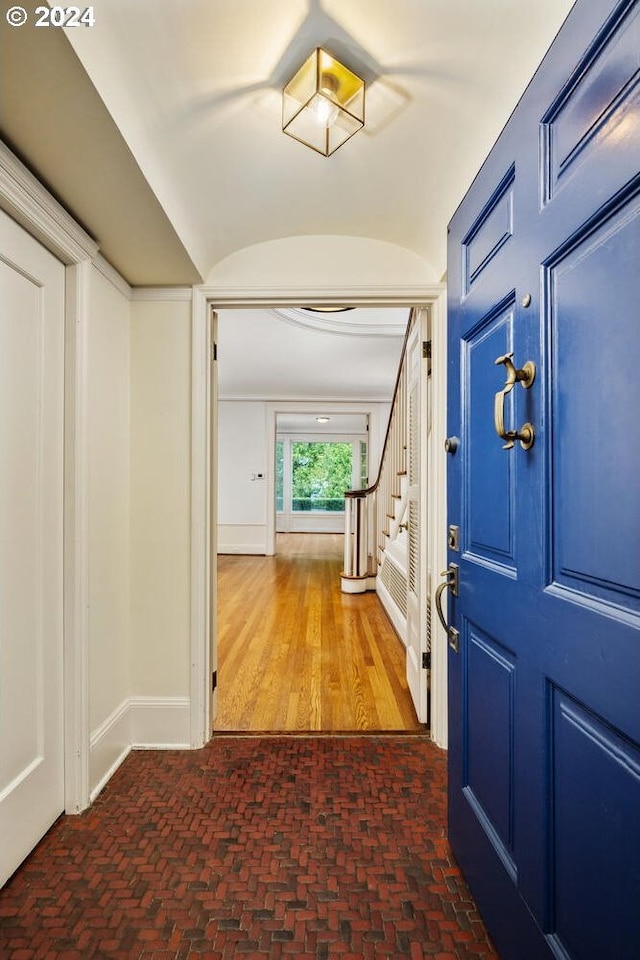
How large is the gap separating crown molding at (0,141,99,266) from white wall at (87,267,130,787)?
139 millimetres

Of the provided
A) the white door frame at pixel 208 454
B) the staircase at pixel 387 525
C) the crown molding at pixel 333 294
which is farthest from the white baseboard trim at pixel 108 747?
the staircase at pixel 387 525

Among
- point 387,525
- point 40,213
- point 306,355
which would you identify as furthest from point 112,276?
point 387,525

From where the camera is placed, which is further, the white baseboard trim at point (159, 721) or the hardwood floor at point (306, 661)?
the hardwood floor at point (306, 661)

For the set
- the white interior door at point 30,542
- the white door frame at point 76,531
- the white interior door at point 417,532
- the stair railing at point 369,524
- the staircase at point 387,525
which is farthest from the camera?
the stair railing at point 369,524

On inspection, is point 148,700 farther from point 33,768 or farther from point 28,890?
point 28,890

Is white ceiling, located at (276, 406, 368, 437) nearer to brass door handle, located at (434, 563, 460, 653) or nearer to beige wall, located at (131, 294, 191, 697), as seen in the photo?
beige wall, located at (131, 294, 191, 697)

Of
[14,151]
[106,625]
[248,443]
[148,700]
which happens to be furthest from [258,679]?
[248,443]

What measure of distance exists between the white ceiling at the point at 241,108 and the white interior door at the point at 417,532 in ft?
2.27

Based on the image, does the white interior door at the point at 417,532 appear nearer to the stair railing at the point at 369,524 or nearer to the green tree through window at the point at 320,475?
the stair railing at the point at 369,524

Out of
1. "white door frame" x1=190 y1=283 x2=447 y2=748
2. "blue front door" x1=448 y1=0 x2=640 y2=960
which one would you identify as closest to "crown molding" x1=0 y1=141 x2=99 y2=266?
"white door frame" x1=190 y1=283 x2=447 y2=748

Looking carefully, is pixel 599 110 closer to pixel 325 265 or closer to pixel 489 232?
pixel 489 232

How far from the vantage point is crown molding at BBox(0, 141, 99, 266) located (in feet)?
4.09

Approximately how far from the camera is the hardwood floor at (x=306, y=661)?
231 centimetres

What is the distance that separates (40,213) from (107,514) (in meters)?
1.07
